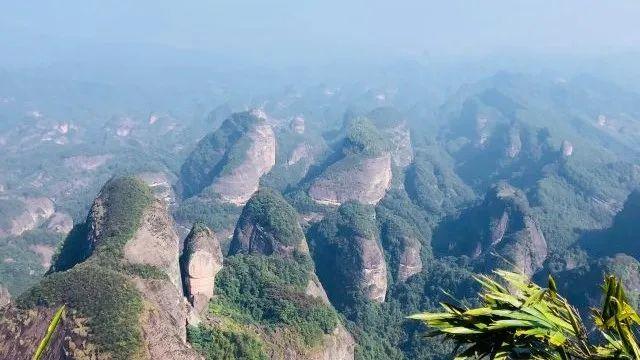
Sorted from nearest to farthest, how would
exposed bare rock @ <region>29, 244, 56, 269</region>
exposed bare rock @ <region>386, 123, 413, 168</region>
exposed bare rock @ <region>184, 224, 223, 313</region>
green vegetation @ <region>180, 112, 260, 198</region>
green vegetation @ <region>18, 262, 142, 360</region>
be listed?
1. green vegetation @ <region>18, 262, 142, 360</region>
2. exposed bare rock @ <region>184, 224, 223, 313</region>
3. exposed bare rock @ <region>29, 244, 56, 269</region>
4. green vegetation @ <region>180, 112, 260, 198</region>
5. exposed bare rock @ <region>386, 123, 413, 168</region>

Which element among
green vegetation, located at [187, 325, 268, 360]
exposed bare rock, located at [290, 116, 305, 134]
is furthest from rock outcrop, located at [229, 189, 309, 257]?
exposed bare rock, located at [290, 116, 305, 134]

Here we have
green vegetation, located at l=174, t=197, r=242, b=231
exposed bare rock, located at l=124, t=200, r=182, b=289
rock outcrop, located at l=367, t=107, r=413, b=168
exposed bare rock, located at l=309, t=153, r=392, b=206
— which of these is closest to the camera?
exposed bare rock, located at l=124, t=200, r=182, b=289

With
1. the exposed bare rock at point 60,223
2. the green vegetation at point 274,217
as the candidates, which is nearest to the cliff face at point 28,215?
the exposed bare rock at point 60,223

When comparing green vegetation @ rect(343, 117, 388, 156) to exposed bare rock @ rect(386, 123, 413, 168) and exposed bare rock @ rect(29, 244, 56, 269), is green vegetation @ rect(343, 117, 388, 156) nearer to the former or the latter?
exposed bare rock @ rect(386, 123, 413, 168)

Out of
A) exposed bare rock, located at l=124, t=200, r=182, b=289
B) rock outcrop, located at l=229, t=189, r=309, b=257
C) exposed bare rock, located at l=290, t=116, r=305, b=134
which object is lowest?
exposed bare rock, located at l=290, t=116, r=305, b=134

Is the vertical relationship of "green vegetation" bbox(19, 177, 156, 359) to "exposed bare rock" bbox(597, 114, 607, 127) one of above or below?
above

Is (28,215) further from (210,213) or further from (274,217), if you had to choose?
(274,217)

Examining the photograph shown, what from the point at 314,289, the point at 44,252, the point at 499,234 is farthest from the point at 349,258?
the point at 44,252
